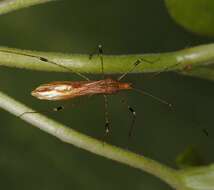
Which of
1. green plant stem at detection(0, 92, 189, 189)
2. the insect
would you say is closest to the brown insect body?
the insect

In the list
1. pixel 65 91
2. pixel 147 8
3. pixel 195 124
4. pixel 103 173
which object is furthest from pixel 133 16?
pixel 65 91

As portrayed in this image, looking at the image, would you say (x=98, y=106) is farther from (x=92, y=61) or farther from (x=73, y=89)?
(x=92, y=61)

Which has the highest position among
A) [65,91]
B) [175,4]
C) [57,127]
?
[175,4]

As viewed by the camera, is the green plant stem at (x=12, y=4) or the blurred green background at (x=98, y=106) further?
the blurred green background at (x=98, y=106)

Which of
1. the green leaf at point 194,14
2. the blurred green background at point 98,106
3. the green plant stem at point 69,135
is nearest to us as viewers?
the green plant stem at point 69,135

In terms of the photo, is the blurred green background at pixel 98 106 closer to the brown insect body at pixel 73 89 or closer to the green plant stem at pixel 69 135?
the brown insect body at pixel 73 89

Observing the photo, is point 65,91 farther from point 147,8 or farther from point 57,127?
point 147,8

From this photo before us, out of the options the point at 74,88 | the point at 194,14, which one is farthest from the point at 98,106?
the point at 194,14

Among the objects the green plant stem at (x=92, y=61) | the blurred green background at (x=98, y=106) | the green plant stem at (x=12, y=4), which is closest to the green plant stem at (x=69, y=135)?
the green plant stem at (x=92, y=61)
